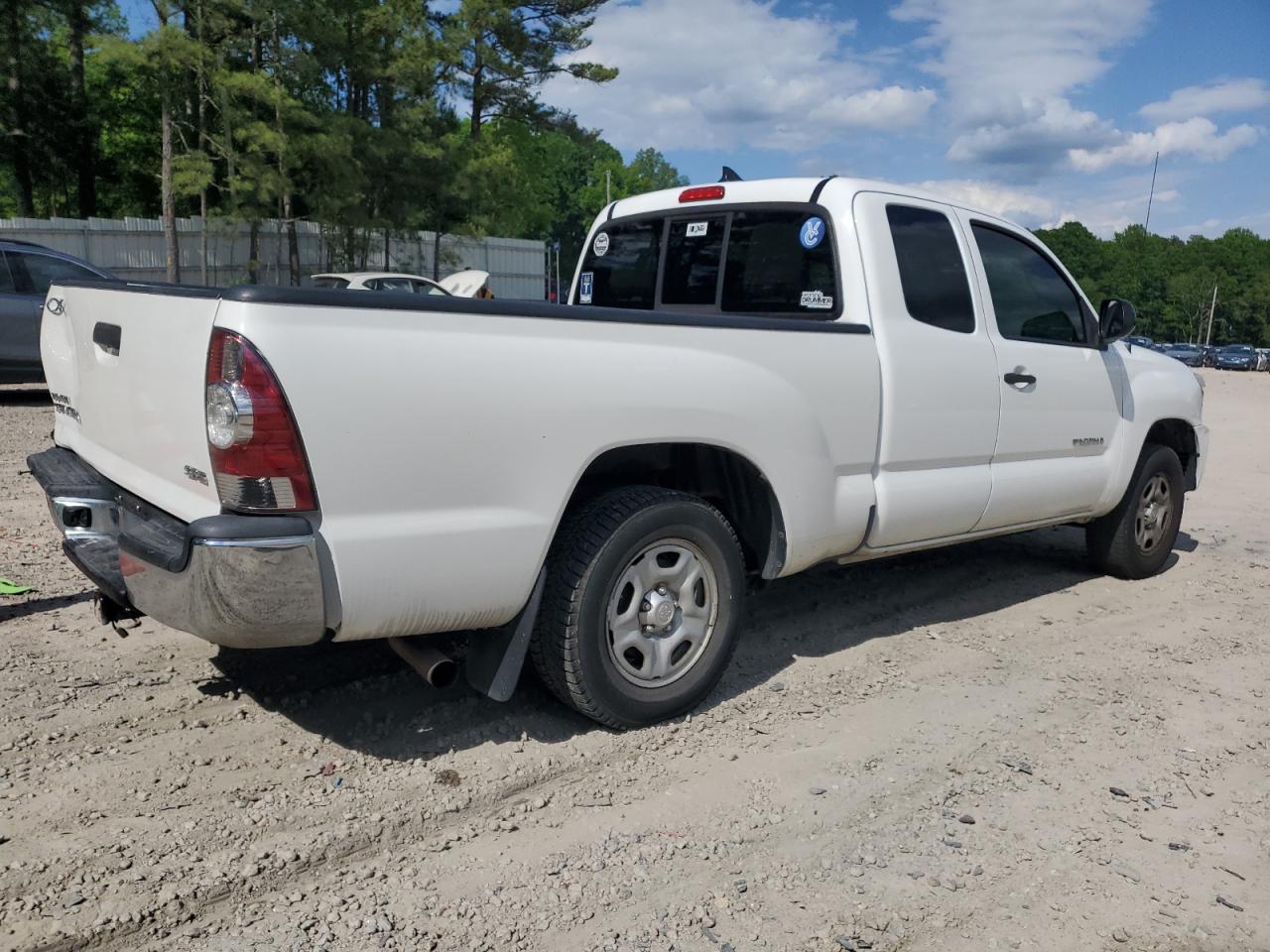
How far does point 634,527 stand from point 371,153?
2221 centimetres

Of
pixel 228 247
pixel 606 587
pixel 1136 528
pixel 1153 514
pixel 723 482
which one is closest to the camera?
pixel 606 587

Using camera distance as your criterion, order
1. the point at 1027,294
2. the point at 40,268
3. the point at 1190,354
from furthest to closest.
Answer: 1. the point at 1190,354
2. the point at 40,268
3. the point at 1027,294

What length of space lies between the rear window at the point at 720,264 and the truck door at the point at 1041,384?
35.4 inches

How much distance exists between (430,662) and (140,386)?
1.23 m

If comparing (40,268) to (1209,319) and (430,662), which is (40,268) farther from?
(1209,319)

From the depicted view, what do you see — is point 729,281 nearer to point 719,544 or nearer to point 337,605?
point 719,544

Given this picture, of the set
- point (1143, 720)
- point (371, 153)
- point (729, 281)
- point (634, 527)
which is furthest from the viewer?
point (371, 153)

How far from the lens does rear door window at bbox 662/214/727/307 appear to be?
4855mm

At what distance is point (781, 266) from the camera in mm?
4566

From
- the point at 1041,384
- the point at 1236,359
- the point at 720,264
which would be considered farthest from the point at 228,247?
the point at 1236,359

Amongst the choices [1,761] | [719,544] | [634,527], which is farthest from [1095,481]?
[1,761]

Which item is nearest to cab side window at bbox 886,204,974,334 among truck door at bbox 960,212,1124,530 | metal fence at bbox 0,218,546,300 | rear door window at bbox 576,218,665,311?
truck door at bbox 960,212,1124,530

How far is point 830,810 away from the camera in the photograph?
322 centimetres

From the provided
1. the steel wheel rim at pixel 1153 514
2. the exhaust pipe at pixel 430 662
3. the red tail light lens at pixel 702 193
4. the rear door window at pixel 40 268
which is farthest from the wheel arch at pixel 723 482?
the rear door window at pixel 40 268
